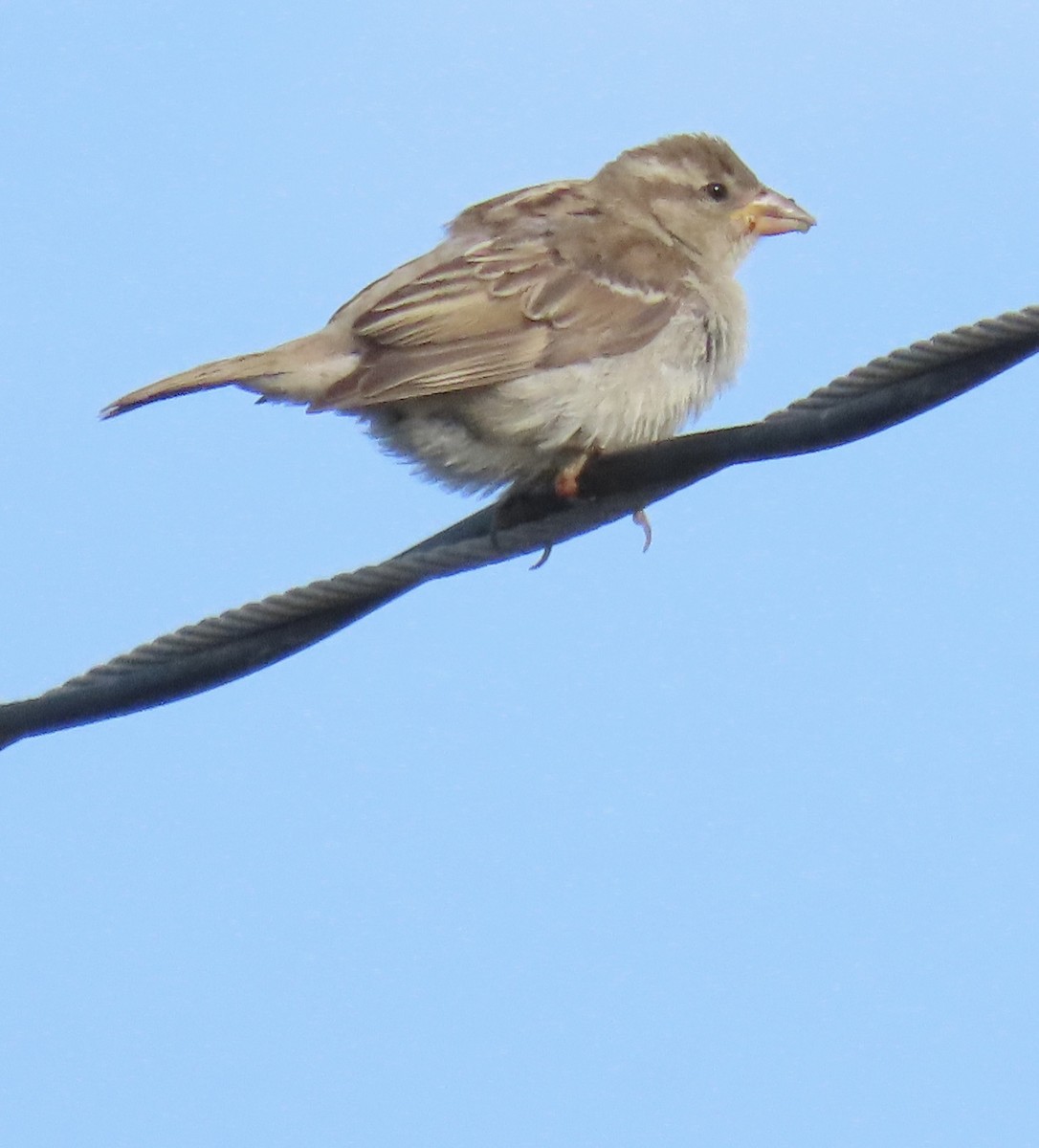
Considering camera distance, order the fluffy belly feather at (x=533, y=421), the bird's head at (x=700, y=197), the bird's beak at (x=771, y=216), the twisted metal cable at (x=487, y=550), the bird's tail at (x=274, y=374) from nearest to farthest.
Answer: the twisted metal cable at (x=487, y=550)
the bird's tail at (x=274, y=374)
the fluffy belly feather at (x=533, y=421)
the bird's head at (x=700, y=197)
the bird's beak at (x=771, y=216)

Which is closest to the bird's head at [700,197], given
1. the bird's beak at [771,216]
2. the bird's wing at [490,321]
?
the bird's beak at [771,216]

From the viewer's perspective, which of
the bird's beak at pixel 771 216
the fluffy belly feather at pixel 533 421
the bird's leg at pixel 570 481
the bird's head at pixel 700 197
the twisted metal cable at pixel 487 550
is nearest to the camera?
the twisted metal cable at pixel 487 550

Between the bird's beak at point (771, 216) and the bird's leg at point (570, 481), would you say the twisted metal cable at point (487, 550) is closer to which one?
the bird's leg at point (570, 481)

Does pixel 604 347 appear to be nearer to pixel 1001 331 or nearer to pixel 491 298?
pixel 491 298

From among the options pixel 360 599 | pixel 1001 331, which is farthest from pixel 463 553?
pixel 1001 331

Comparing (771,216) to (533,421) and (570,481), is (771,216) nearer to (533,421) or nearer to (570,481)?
(533,421)

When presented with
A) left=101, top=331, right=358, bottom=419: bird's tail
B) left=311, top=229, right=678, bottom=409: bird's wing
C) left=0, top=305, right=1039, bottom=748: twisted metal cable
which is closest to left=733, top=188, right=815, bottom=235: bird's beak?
left=311, top=229, right=678, bottom=409: bird's wing
